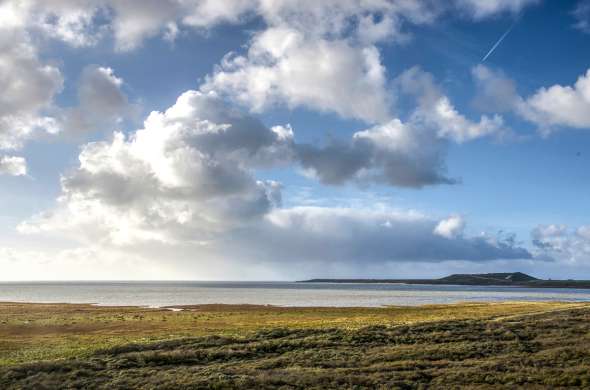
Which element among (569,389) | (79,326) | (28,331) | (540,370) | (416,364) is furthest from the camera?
(79,326)

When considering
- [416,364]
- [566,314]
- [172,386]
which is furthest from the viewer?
[566,314]

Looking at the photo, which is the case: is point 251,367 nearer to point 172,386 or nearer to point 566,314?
Result: point 172,386

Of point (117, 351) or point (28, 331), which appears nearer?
point (117, 351)

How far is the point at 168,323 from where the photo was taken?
A: 7431 centimetres

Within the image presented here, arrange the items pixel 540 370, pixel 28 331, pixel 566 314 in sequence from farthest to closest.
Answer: pixel 28 331
pixel 566 314
pixel 540 370

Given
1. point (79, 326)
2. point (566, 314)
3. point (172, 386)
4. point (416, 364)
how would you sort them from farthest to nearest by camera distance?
point (79, 326), point (566, 314), point (416, 364), point (172, 386)

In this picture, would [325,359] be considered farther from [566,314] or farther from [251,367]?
[566,314]

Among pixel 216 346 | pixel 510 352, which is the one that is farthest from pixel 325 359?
pixel 510 352

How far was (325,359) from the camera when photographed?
33656mm

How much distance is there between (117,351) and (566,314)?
48.7 m

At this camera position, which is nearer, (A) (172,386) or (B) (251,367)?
(A) (172,386)

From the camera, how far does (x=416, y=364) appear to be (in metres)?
31.0

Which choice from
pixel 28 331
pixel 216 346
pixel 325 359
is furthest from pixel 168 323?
pixel 325 359

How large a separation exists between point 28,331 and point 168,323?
18.6 meters
